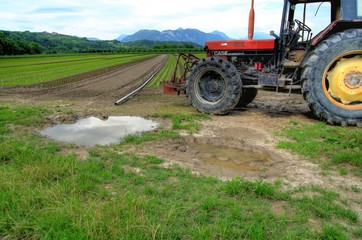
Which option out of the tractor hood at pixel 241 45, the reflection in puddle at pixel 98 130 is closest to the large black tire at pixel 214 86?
the tractor hood at pixel 241 45

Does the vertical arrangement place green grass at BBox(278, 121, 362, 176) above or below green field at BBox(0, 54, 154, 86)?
below

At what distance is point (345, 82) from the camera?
6332 millimetres

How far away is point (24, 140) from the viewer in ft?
18.1

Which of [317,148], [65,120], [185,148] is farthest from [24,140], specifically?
[317,148]

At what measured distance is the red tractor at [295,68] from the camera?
246 inches

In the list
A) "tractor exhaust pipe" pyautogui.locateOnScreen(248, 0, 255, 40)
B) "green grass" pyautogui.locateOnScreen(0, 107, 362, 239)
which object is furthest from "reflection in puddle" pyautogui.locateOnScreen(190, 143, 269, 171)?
"tractor exhaust pipe" pyautogui.locateOnScreen(248, 0, 255, 40)

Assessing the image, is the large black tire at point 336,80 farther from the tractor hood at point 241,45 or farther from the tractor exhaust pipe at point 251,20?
the tractor exhaust pipe at point 251,20

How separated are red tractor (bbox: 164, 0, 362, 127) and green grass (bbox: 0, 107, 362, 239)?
3326 millimetres

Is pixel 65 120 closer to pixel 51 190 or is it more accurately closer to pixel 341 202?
A: pixel 51 190

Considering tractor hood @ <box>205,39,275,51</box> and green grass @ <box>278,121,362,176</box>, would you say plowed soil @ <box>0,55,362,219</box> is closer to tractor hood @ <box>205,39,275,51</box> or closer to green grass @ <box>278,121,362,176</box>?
green grass @ <box>278,121,362,176</box>

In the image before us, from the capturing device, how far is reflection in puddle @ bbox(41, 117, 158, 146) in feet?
19.4

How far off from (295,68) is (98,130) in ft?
15.1

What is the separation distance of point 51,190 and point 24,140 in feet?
8.35

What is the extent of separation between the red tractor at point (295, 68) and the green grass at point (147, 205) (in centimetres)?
333
